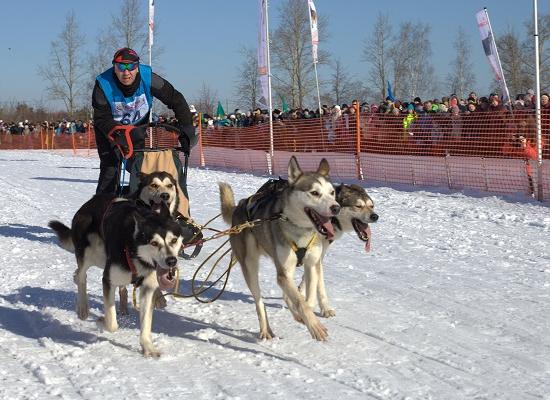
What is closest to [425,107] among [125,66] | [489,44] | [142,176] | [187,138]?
[489,44]

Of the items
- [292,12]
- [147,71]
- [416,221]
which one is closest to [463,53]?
[292,12]

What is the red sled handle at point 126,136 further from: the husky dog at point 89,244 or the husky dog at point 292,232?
the husky dog at point 292,232

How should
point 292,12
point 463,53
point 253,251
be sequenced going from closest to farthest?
point 253,251 → point 292,12 → point 463,53

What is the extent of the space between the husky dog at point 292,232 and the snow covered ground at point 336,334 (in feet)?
0.99

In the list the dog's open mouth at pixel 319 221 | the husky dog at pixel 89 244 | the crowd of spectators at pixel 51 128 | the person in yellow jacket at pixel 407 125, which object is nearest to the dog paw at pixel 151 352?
the husky dog at pixel 89 244

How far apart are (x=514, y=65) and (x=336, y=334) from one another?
106ft

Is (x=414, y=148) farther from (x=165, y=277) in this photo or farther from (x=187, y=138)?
(x=165, y=277)

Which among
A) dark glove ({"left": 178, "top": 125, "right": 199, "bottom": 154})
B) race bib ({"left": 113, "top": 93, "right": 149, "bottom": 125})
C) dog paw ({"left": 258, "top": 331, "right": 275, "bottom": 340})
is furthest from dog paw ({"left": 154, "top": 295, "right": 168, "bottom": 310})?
race bib ({"left": 113, "top": 93, "right": 149, "bottom": 125})

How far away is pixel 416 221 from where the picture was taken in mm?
7652

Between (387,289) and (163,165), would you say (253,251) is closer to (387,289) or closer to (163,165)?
(387,289)

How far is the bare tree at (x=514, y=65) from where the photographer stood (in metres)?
33.2

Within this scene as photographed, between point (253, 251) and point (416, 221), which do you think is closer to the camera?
point (253, 251)

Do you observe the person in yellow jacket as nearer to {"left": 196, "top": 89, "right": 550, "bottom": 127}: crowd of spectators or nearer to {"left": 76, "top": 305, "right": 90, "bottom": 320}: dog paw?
{"left": 196, "top": 89, "right": 550, "bottom": 127}: crowd of spectators

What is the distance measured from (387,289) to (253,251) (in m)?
1.23
